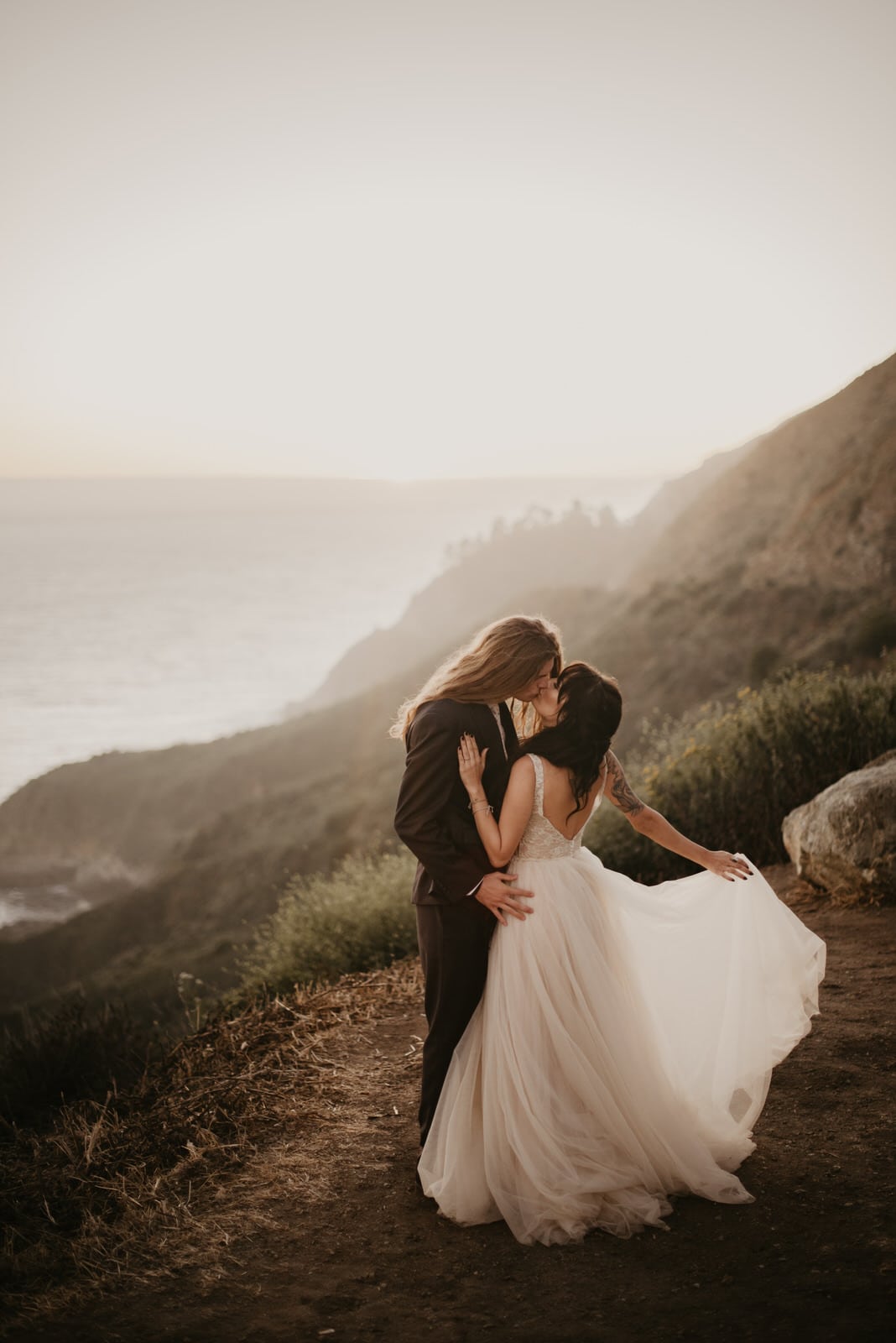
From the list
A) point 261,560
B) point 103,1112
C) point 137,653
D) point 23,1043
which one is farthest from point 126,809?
point 261,560

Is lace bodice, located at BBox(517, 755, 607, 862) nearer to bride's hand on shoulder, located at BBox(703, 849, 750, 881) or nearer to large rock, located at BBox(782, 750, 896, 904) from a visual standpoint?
bride's hand on shoulder, located at BBox(703, 849, 750, 881)

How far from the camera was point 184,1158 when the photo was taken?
4602mm

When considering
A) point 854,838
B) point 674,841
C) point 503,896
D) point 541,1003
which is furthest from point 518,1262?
point 854,838

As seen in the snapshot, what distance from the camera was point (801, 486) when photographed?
39.0 m

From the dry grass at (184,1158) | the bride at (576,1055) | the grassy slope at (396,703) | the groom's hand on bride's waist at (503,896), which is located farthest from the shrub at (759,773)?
the grassy slope at (396,703)

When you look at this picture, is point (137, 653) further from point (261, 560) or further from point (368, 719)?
point (261, 560)

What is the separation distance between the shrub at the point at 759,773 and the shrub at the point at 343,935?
2.01 m

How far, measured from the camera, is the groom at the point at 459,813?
372 cm

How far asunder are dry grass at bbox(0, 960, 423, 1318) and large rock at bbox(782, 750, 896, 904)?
3298mm

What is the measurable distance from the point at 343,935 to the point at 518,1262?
537 centimetres

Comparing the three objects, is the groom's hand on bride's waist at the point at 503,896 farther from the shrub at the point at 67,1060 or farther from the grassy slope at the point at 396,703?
the grassy slope at the point at 396,703

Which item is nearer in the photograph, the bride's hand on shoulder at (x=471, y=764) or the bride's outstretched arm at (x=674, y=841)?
the bride's hand on shoulder at (x=471, y=764)

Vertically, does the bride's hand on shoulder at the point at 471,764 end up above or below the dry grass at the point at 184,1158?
above

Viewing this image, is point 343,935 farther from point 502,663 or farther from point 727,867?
point 502,663
